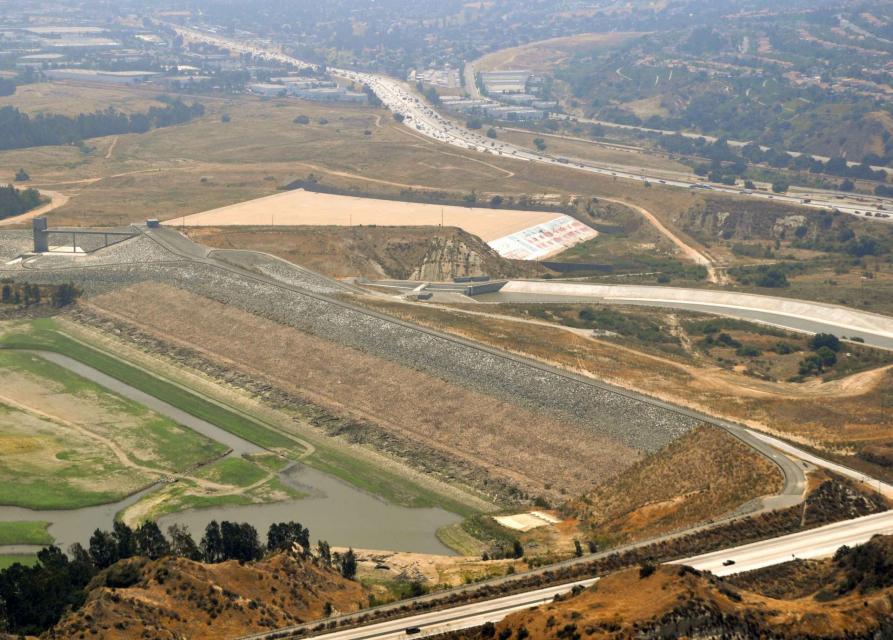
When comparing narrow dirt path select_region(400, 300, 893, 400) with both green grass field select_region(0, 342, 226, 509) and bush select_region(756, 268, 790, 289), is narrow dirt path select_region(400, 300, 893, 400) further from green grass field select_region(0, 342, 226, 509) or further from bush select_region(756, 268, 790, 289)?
bush select_region(756, 268, 790, 289)

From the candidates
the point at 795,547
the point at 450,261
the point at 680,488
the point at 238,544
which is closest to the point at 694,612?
the point at 795,547

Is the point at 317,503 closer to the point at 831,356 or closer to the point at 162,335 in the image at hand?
the point at 162,335

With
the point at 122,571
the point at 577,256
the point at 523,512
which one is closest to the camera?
the point at 122,571

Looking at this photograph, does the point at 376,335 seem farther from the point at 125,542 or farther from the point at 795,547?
the point at 795,547

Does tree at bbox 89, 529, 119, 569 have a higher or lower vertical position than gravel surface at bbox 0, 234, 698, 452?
lower

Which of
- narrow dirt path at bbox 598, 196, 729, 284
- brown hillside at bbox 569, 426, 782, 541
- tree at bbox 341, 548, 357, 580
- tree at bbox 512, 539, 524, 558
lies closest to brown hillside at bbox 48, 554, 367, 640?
tree at bbox 341, 548, 357, 580

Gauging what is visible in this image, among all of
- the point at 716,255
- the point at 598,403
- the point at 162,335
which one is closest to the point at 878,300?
the point at 716,255
